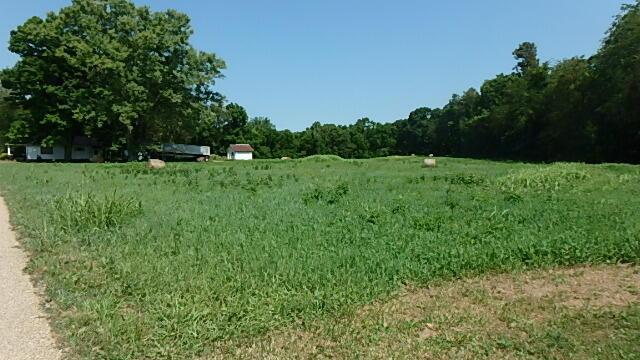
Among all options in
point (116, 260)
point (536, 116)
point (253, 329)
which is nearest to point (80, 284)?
point (116, 260)

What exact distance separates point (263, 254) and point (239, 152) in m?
77.3

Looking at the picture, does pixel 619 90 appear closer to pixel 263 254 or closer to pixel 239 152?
pixel 263 254

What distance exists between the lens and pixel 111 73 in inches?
1563

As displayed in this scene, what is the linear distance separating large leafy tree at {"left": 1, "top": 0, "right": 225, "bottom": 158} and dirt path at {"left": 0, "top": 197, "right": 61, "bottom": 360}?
3617cm

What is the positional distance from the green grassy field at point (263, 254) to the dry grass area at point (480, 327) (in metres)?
0.16

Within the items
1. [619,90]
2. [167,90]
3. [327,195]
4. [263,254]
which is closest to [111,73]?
[167,90]

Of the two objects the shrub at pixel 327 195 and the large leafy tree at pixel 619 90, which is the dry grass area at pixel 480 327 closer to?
the shrub at pixel 327 195

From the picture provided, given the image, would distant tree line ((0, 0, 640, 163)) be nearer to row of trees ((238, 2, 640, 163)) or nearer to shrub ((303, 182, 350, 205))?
row of trees ((238, 2, 640, 163))

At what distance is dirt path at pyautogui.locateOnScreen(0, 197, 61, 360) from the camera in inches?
139

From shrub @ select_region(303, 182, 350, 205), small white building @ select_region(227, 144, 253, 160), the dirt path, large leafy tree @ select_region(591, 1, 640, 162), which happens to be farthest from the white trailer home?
large leafy tree @ select_region(591, 1, 640, 162)

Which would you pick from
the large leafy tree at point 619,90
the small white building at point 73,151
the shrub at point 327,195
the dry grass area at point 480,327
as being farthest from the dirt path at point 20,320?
the small white building at point 73,151

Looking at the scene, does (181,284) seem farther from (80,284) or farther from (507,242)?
(507,242)

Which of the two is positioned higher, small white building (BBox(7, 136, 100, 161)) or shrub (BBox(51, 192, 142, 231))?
small white building (BBox(7, 136, 100, 161))

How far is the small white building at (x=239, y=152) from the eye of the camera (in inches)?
3189
